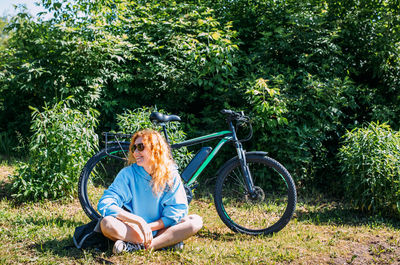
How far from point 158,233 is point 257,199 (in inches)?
41.6

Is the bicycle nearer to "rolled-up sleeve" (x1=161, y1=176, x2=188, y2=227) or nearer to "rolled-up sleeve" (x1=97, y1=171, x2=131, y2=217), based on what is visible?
"rolled-up sleeve" (x1=161, y1=176, x2=188, y2=227)

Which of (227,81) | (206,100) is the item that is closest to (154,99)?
(206,100)

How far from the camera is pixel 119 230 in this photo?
2793mm

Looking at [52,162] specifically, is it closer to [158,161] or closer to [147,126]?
[147,126]

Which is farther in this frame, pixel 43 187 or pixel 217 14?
pixel 217 14

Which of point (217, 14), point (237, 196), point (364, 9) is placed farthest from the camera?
point (217, 14)

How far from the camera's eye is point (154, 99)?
5.60 m

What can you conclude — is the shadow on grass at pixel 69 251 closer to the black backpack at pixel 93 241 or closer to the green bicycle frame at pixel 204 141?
the black backpack at pixel 93 241

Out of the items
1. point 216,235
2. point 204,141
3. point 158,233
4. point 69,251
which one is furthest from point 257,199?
point 69,251

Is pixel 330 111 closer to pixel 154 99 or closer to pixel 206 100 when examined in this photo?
pixel 206 100

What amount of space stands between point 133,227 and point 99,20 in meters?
3.51

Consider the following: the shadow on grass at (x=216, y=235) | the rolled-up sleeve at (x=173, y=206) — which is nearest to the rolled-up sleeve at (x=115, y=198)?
the rolled-up sleeve at (x=173, y=206)

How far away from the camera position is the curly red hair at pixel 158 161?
9.88 feet

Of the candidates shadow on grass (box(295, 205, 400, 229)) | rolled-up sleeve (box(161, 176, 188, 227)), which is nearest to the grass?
shadow on grass (box(295, 205, 400, 229))
